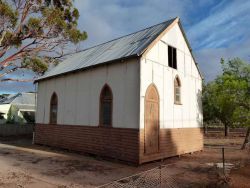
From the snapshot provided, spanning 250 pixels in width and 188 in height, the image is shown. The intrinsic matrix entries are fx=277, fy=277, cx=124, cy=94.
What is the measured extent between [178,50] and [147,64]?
13.2ft

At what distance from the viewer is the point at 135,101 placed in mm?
14328

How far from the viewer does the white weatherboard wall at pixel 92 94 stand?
47.9 feet

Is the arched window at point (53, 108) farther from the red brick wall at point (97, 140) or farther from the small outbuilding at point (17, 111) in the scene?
the small outbuilding at point (17, 111)

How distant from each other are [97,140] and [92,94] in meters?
2.86

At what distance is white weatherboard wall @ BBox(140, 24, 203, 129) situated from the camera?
1504cm

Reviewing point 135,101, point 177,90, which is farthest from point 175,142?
point 135,101

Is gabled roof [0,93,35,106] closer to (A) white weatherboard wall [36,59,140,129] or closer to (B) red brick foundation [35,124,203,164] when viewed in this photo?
(A) white weatherboard wall [36,59,140,129]

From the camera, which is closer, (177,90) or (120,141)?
(120,141)

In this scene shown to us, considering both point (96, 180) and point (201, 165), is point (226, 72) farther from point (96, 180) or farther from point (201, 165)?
point (96, 180)

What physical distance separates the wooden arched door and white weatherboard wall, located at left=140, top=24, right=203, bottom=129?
0.38m

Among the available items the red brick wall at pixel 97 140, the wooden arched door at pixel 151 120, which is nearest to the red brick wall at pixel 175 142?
the wooden arched door at pixel 151 120

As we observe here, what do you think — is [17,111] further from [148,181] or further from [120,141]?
[148,181]

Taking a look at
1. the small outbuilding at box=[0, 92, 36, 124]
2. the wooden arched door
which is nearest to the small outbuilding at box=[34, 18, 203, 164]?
the wooden arched door

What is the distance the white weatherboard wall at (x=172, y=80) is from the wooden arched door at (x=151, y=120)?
1.25 ft
